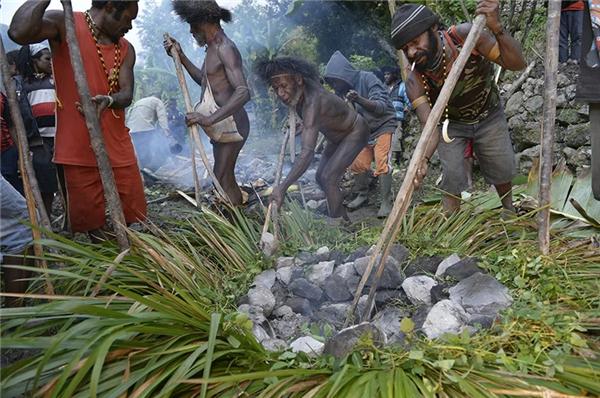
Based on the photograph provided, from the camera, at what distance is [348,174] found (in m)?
7.11

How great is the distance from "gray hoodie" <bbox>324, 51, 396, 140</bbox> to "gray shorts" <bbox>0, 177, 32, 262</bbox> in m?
3.75

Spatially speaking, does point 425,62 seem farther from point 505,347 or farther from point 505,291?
point 505,347

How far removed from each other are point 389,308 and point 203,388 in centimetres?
131

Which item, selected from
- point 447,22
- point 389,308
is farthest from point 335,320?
point 447,22

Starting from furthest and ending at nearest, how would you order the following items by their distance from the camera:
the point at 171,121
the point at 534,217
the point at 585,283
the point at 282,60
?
1. the point at 171,121
2. the point at 282,60
3. the point at 534,217
4. the point at 585,283

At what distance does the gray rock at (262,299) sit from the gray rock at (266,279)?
0.11 m

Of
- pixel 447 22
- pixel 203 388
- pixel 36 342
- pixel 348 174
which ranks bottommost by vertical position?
pixel 348 174

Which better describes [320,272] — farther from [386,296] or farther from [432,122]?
[432,122]

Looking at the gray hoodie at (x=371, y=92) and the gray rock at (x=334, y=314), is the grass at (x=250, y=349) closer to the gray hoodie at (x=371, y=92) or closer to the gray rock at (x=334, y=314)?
the gray rock at (x=334, y=314)

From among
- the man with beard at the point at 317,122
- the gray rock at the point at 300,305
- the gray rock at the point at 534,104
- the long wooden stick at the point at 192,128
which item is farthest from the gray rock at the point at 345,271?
the gray rock at the point at 534,104

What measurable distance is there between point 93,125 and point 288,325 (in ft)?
5.08

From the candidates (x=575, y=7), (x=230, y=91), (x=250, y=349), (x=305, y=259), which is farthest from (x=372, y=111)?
(x=250, y=349)

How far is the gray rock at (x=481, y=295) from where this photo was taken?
7.90 feet

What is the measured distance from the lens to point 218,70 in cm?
430
